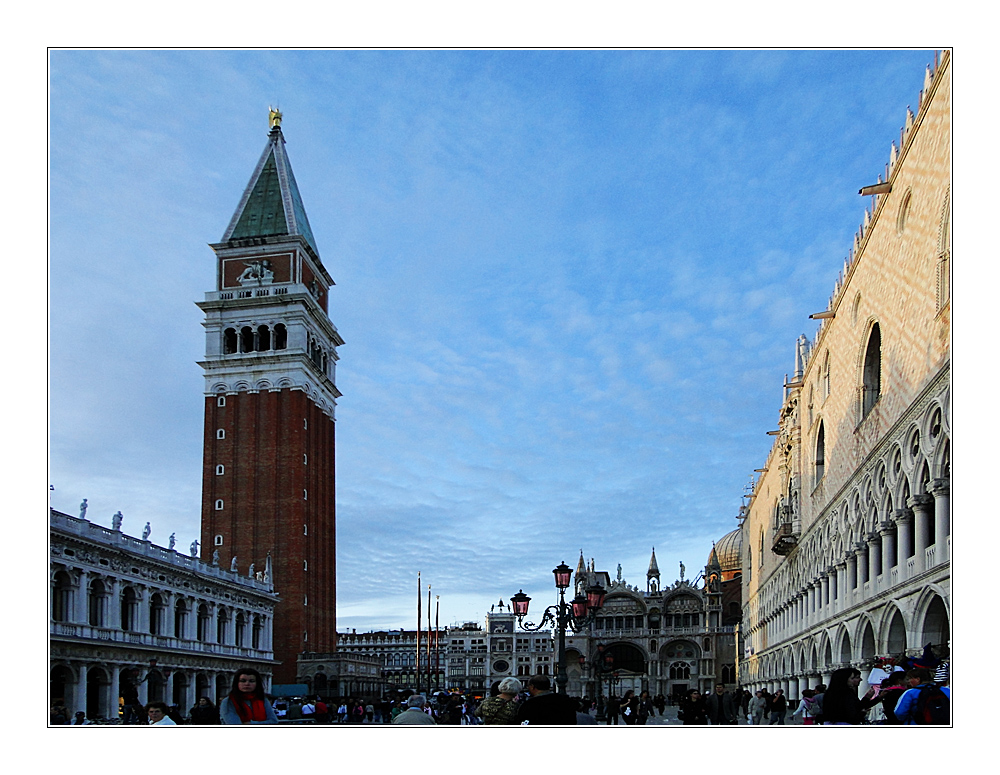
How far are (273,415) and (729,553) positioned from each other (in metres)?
46.8

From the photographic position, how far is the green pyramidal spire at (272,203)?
63844 millimetres

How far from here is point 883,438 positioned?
819 inches

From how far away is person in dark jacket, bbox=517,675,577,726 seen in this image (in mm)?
8055

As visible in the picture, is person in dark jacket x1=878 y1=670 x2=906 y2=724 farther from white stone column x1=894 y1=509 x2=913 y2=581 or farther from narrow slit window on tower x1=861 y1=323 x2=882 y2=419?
narrow slit window on tower x1=861 y1=323 x2=882 y2=419

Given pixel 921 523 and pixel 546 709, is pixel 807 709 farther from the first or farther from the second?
pixel 546 709

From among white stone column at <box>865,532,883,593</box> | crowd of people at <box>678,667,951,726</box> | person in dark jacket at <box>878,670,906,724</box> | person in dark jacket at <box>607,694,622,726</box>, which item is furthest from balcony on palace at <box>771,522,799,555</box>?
person in dark jacket at <box>878,670,906,724</box>

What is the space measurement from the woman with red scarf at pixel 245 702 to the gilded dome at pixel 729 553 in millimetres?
83477

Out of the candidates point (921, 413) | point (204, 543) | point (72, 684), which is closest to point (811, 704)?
point (921, 413)

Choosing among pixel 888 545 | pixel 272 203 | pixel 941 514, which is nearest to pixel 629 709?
pixel 888 545

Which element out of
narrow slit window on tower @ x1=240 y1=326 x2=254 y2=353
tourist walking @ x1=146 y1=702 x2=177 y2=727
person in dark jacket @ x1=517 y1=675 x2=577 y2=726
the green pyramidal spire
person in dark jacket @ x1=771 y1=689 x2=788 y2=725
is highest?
the green pyramidal spire

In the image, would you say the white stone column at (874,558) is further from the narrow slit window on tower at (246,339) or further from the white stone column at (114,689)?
the narrow slit window on tower at (246,339)

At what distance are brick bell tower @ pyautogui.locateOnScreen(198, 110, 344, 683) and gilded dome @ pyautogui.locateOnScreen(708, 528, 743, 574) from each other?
38.9 m

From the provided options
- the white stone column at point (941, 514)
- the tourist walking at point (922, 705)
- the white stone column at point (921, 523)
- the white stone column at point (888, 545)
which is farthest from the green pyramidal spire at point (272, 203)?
the tourist walking at point (922, 705)
